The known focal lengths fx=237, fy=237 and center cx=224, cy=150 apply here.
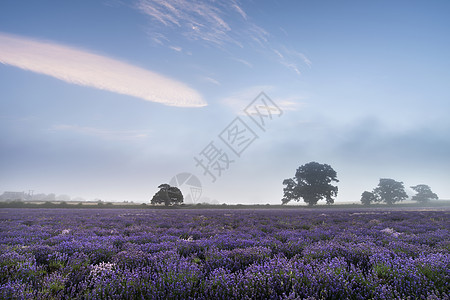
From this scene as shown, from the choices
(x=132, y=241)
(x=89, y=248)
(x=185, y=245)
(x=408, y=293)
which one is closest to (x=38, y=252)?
(x=89, y=248)

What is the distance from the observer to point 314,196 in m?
55.2

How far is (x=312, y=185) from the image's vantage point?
55969 millimetres

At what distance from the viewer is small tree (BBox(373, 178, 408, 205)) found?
70688 mm

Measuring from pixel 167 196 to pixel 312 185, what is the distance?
33.3 m

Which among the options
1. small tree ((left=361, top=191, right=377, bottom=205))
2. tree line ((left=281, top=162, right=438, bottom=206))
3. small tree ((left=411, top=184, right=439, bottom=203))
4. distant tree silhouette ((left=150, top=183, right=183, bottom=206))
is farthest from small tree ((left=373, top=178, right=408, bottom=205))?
distant tree silhouette ((left=150, top=183, right=183, bottom=206))

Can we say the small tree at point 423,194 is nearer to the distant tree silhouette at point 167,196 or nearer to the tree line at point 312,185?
the tree line at point 312,185

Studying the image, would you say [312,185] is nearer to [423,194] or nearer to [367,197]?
[367,197]

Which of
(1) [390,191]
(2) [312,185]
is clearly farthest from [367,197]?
(2) [312,185]

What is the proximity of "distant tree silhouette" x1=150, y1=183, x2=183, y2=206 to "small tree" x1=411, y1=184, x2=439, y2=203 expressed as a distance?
8380 cm

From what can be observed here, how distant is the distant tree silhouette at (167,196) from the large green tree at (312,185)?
83.3ft

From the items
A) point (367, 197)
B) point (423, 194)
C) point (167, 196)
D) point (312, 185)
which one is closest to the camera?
point (167, 196)

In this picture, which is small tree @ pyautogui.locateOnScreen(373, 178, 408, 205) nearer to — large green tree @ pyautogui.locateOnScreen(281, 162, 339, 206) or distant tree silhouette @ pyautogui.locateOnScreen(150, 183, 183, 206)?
large green tree @ pyautogui.locateOnScreen(281, 162, 339, 206)

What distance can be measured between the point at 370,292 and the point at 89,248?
571 centimetres

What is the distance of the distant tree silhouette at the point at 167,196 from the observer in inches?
1828
